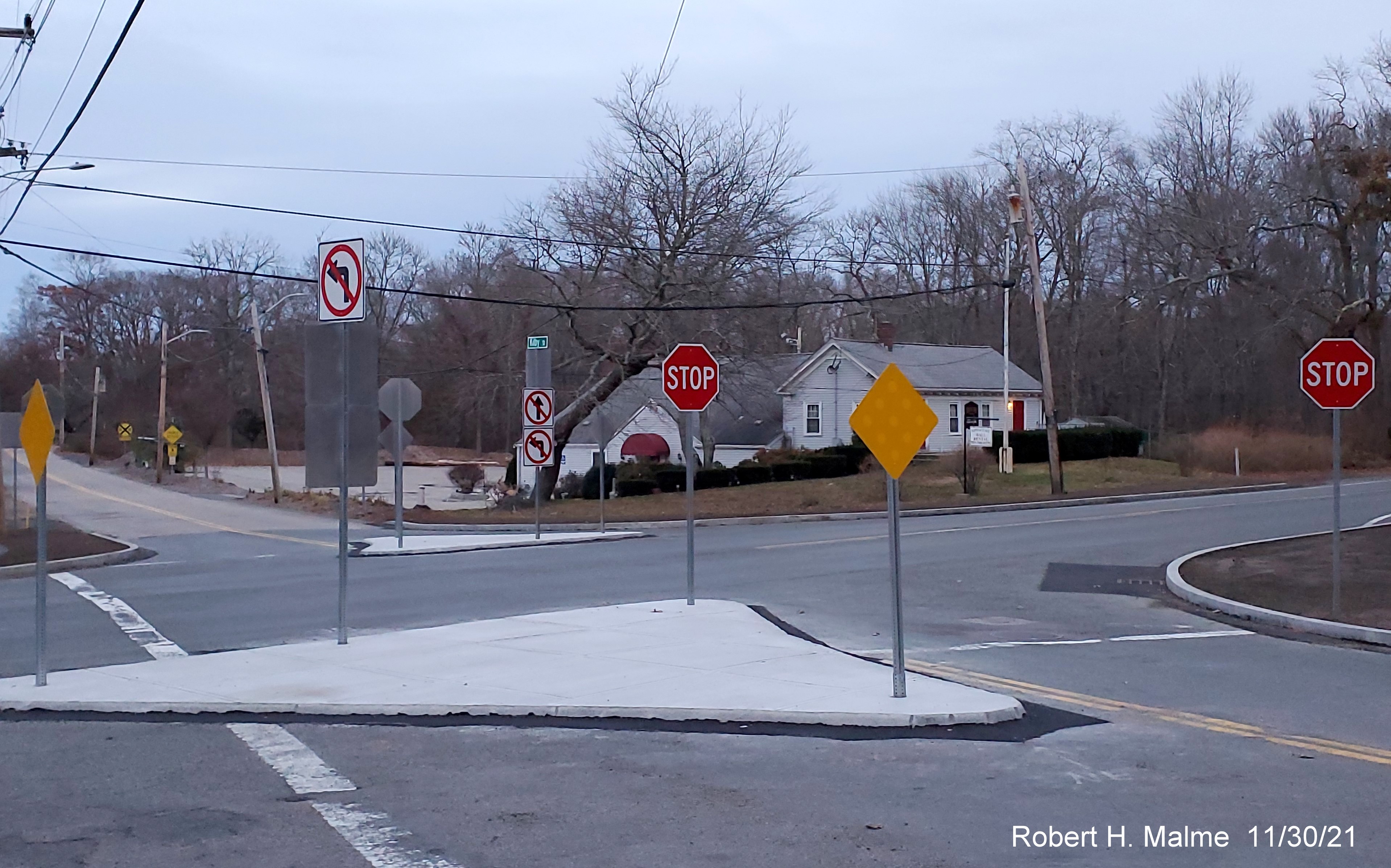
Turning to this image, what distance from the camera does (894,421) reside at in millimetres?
8938

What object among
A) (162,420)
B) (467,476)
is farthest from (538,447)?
(162,420)

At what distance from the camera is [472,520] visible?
32.4m

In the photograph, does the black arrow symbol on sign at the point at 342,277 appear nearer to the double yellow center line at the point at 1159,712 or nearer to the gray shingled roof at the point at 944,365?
the double yellow center line at the point at 1159,712

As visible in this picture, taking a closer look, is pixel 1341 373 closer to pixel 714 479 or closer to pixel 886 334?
pixel 714 479

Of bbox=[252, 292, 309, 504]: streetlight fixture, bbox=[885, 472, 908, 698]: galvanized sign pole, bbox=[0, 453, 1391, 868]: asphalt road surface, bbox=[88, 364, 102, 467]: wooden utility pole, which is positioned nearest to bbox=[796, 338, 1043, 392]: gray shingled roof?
bbox=[252, 292, 309, 504]: streetlight fixture

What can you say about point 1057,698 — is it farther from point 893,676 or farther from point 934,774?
point 934,774

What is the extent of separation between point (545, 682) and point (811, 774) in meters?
3.35

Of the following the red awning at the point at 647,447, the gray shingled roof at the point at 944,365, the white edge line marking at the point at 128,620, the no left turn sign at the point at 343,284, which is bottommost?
the white edge line marking at the point at 128,620

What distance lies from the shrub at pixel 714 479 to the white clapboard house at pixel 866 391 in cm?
971

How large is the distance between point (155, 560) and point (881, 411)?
1919 cm

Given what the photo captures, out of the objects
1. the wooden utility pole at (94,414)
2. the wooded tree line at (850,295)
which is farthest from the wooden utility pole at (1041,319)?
the wooden utility pole at (94,414)

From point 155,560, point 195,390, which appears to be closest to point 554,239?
point 155,560

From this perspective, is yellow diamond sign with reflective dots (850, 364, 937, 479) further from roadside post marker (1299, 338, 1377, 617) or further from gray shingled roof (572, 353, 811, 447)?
gray shingled roof (572, 353, 811, 447)

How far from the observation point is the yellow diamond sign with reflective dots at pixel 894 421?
8.89 metres
